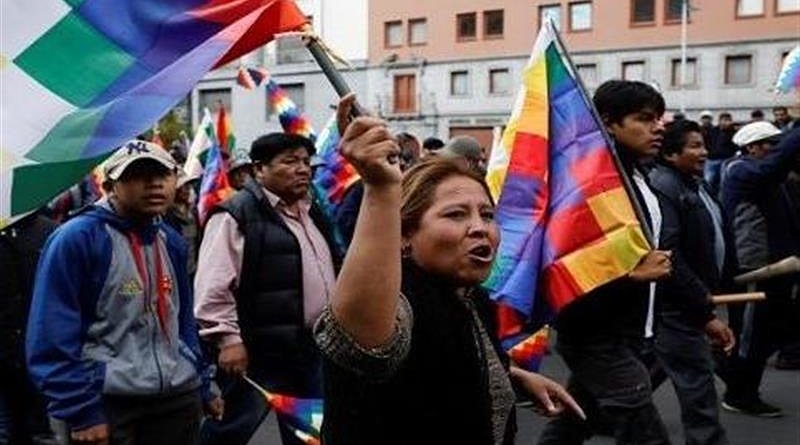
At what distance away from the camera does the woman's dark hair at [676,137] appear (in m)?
5.14

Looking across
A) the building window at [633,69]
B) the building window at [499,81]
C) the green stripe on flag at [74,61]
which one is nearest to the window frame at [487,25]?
the building window at [499,81]

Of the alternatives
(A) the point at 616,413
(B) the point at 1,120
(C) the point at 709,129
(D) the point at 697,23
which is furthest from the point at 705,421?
(D) the point at 697,23

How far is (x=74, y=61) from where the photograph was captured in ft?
8.92

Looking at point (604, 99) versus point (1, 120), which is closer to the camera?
point (1, 120)

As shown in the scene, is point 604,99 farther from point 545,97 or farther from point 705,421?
point 705,421

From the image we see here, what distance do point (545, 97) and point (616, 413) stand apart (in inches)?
52.6

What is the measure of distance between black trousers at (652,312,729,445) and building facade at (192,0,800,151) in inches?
1287

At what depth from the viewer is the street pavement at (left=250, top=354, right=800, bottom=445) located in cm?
629

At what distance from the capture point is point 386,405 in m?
2.06

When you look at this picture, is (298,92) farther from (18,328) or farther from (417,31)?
(18,328)

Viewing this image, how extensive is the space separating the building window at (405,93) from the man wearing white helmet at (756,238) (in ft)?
138

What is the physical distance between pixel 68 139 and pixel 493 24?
46.4 metres

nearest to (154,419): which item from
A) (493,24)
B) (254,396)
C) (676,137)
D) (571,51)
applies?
(254,396)

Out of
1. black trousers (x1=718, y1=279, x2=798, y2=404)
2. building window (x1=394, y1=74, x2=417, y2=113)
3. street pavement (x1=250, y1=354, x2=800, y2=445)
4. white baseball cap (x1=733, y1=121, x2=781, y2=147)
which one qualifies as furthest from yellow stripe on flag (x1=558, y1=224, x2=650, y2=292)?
building window (x1=394, y1=74, x2=417, y2=113)
